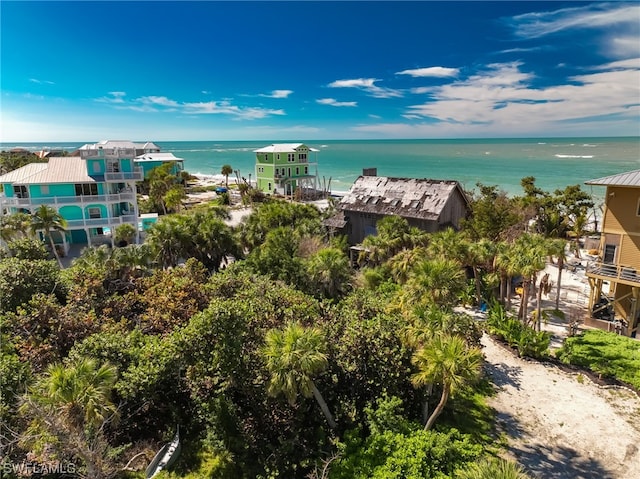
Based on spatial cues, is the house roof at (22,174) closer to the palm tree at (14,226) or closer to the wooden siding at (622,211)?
Answer: the palm tree at (14,226)

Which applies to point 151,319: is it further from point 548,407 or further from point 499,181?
point 499,181

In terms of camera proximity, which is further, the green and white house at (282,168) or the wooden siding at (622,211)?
the green and white house at (282,168)

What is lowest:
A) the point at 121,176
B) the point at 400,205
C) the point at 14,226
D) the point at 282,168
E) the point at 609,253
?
the point at 609,253

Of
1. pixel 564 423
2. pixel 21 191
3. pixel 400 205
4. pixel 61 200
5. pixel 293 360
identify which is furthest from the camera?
pixel 61 200

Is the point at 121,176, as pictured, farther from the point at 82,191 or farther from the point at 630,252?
the point at 630,252

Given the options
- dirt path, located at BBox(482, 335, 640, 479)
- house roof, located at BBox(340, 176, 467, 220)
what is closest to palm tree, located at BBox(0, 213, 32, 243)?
house roof, located at BBox(340, 176, 467, 220)

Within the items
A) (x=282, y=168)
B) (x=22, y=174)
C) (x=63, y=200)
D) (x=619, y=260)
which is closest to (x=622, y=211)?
(x=619, y=260)

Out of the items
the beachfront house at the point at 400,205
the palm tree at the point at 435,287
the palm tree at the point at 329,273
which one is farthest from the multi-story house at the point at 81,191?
the palm tree at the point at 435,287

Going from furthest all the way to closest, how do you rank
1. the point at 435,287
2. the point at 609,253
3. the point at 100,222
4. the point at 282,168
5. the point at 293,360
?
the point at 282,168 < the point at 100,222 < the point at 609,253 < the point at 435,287 < the point at 293,360

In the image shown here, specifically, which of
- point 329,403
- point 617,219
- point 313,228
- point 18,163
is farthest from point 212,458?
point 18,163
